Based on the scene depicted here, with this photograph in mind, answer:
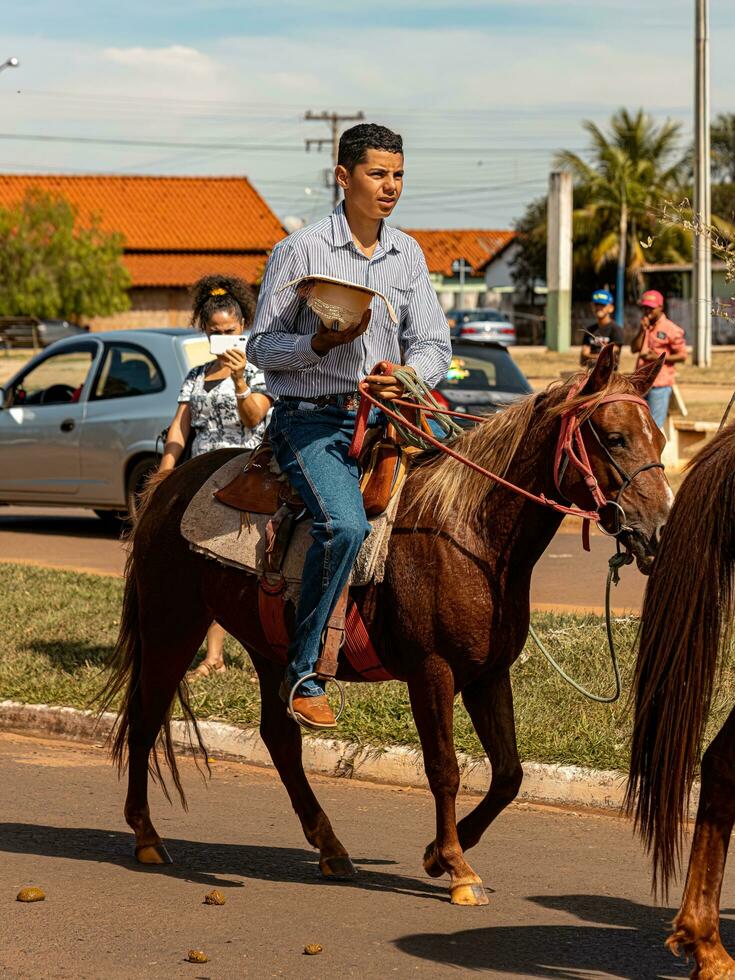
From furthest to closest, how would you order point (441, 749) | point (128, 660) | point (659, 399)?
point (659, 399)
point (128, 660)
point (441, 749)

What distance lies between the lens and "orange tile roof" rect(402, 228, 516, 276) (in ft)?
340

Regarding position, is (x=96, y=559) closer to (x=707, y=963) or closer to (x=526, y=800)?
(x=526, y=800)

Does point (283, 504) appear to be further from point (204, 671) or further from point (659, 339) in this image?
point (659, 339)

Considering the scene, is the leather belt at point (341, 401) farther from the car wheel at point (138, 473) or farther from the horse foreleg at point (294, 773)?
the car wheel at point (138, 473)

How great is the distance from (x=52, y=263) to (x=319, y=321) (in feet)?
213

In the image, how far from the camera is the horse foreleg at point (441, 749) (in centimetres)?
499

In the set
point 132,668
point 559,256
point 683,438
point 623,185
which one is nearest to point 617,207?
point 623,185

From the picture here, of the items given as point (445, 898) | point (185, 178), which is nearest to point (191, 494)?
point (445, 898)

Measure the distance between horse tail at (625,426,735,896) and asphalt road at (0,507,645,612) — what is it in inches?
249

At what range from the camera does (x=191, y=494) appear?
5.95 m

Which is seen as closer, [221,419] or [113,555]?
[221,419]

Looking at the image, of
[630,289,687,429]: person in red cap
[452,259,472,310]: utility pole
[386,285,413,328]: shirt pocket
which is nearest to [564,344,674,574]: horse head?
[386,285,413,328]: shirt pocket

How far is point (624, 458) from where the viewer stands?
15.6 feet

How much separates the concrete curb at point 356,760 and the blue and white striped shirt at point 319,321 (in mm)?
2190
